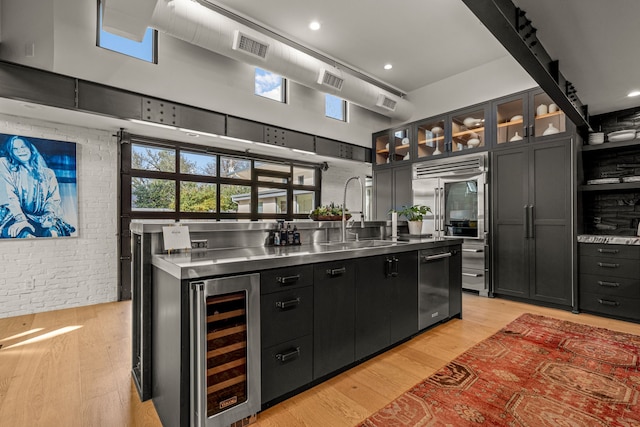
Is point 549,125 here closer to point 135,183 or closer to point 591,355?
point 591,355

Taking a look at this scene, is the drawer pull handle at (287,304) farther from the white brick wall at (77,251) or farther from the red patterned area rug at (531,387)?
the white brick wall at (77,251)

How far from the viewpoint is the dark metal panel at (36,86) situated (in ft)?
10.3

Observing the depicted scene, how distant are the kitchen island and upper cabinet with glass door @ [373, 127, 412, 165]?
12.2ft

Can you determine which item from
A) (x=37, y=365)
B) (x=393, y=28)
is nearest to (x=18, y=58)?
(x=37, y=365)

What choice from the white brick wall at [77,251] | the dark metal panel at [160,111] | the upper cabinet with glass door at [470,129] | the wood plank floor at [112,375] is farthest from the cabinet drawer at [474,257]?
the white brick wall at [77,251]

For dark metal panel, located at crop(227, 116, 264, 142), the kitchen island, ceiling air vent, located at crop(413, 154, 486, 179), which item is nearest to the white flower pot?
the kitchen island

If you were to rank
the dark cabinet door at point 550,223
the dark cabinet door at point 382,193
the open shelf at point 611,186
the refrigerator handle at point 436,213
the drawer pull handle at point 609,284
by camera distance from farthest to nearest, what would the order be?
the dark cabinet door at point 382,193, the refrigerator handle at point 436,213, the dark cabinet door at point 550,223, the open shelf at point 611,186, the drawer pull handle at point 609,284

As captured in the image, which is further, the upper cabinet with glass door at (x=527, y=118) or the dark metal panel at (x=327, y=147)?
the dark metal panel at (x=327, y=147)

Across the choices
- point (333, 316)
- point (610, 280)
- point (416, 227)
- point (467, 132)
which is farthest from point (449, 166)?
point (333, 316)

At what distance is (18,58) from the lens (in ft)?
10.6

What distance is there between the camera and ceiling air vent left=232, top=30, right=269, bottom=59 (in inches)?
137

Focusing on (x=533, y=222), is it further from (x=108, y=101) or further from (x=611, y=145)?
(x=108, y=101)

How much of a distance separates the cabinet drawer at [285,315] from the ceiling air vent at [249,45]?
9.56 feet

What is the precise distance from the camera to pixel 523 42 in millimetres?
2303
